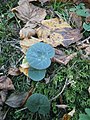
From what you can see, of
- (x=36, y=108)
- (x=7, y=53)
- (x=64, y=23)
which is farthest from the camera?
(x=64, y=23)

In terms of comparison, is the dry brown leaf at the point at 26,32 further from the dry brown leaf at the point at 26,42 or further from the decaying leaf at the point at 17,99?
the decaying leaf at the point at 17,99

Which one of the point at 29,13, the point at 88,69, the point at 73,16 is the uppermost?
the point at 29,13

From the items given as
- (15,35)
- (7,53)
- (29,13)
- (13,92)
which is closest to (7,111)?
(13,92)

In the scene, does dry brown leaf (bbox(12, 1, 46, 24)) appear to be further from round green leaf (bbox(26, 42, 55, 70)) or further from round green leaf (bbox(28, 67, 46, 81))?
round green leaf (bbox(28, 67, 46, 81))

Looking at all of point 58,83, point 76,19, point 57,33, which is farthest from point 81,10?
point 58,83

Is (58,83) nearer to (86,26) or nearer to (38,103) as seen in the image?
(38,103)

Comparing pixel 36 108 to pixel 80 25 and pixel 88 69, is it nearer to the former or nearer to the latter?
pixel 88 69

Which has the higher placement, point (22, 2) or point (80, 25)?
point (22, 2)
